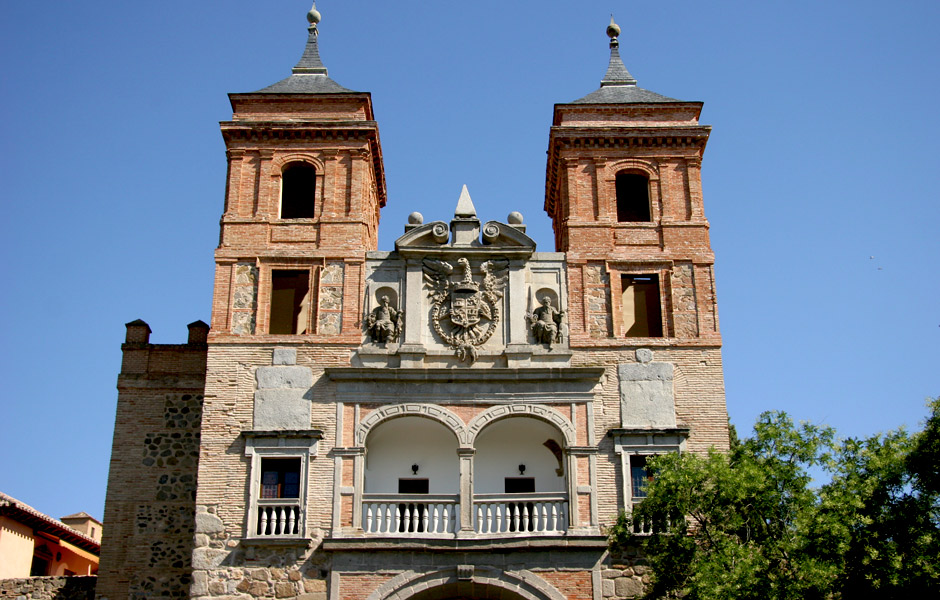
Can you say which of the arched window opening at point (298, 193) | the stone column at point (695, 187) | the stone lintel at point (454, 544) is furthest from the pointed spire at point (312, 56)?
the stone lintel at point (454, 544)

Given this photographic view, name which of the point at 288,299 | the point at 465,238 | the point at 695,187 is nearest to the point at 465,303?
the point at 465,238

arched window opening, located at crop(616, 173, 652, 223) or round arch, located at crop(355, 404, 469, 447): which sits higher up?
arched window opening, located at crop(616, 173, 652, 223)

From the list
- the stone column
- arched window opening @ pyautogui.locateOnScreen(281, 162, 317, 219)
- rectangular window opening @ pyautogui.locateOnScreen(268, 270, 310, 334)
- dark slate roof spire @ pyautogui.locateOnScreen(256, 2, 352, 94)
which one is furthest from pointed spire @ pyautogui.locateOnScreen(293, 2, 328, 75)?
the stone column

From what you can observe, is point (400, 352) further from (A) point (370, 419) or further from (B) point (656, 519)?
(B) point (656, 519)

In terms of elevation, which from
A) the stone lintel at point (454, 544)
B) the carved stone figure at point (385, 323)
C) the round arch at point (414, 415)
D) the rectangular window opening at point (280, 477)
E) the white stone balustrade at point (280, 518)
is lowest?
the stone lintel at point (454, 544)

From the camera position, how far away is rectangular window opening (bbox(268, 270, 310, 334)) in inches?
1022

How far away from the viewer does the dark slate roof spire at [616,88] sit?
1118 inches

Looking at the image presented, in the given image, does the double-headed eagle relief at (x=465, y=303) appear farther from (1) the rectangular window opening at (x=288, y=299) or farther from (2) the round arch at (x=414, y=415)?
(1) the rectangular window opening at (x=288, y=299)

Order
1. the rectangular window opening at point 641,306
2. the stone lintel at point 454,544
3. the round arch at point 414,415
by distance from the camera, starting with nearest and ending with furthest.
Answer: the stone lintel at point 454,544 → the round arch at point 414,415 → the rectangular window opening at point 641,306

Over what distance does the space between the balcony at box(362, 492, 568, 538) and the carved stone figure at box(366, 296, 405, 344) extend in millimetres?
3682

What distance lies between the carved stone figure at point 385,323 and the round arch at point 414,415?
5.56 ft

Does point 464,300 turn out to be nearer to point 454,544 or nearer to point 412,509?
point 412,509

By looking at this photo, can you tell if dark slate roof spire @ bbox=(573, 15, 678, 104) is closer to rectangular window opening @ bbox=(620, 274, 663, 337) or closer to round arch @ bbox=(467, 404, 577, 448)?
rectangular window opening @ bbox=(620, 274, 663, 337)

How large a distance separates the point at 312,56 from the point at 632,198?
966 centimetres
